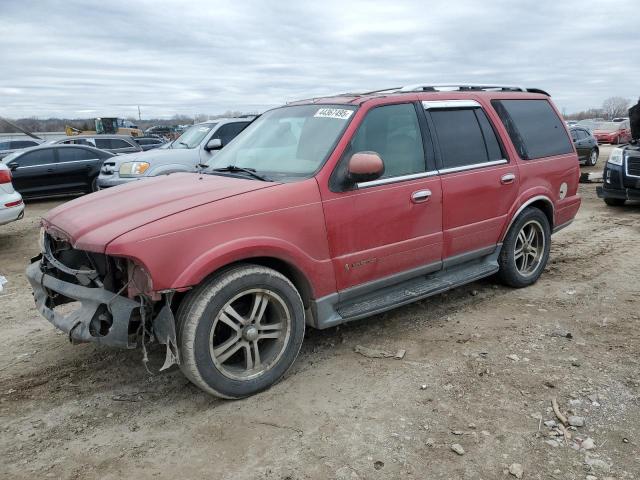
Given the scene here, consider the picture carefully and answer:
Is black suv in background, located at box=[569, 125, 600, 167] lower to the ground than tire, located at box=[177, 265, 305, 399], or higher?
higher

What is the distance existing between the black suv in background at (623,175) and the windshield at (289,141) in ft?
26.3

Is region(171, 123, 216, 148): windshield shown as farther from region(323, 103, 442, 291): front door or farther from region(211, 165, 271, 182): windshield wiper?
region(323, 103, 442, 291): front door

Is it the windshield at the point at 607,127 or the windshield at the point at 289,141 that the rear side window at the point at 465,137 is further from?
the windshield at the point at 607,127

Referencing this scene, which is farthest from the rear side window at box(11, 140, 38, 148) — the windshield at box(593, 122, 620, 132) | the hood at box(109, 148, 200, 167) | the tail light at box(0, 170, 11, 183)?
the windshield at box(593, 122, 620, 132)

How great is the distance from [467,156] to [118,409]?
339cm

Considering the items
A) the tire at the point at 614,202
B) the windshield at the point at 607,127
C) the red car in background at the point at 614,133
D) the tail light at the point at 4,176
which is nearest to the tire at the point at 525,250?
the tire at the point at 614,202

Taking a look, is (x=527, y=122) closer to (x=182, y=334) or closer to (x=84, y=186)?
(x=182, y=334)

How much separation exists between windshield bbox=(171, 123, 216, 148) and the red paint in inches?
261

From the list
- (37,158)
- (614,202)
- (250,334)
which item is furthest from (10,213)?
(614,202)

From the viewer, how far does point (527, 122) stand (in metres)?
5.20

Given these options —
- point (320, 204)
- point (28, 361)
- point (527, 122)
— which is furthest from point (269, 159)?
point (527, 122)

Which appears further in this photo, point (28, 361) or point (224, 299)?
point (28, 361)

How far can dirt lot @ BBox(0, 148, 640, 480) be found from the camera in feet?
8.84

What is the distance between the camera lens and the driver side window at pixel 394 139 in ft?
12.8
